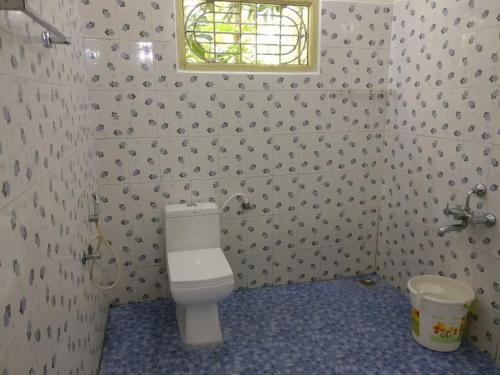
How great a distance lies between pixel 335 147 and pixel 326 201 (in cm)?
43

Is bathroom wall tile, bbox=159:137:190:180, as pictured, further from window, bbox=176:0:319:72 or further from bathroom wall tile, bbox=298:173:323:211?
bathroom wall tile, bbox=298:173:323:211

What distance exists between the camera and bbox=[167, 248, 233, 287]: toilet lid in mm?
2266

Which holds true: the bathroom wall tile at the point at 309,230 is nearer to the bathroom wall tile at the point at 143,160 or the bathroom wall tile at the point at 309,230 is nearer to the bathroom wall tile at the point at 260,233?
the bathroom wall tile at the point at 260,233

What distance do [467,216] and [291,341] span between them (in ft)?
4.21

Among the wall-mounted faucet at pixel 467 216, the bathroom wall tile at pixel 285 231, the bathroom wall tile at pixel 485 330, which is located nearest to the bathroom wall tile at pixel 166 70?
the bathroom wall tile at pixel 285 231

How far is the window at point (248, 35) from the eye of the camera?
2758 millimetres

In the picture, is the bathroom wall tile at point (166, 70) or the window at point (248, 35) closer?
the bathroom wall tile at point (166, 70)

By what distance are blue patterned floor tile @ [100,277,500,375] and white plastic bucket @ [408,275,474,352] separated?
2.7 inches

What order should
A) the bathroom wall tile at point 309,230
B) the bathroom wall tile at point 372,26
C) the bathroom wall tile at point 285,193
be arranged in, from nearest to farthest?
the bathroom wall tile at point 372,26
the bathroom wall tile at point 285,193
the bathroom wall tile at point 309,230

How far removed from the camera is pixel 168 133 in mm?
2756

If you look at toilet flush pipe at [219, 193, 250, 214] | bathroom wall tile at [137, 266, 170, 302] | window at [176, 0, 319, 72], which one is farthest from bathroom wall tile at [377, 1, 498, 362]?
bathroom wall tile at [137, 266, 170, 302]

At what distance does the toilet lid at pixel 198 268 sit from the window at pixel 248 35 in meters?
1.26

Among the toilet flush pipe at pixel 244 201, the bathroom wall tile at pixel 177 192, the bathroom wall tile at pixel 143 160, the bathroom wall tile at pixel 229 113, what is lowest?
the toilet flush pipe at pixel 244 201

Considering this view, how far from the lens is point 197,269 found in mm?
2395
